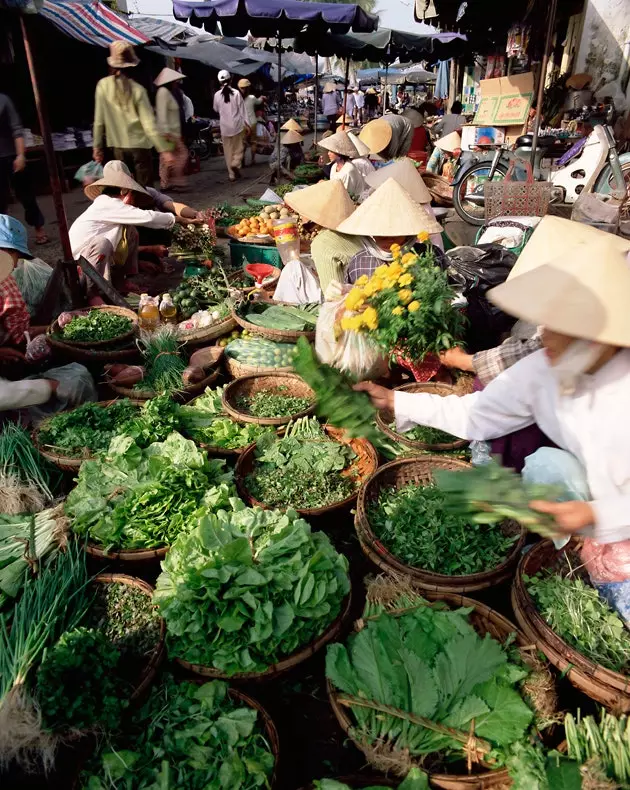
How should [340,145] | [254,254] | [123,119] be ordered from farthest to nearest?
[340,145] < [254,254] < [123,119]

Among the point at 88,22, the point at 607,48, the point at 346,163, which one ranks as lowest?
the point at 346,163

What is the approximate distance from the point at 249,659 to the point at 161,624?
1.33 ft

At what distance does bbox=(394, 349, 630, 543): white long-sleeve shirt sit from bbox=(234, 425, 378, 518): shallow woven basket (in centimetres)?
49

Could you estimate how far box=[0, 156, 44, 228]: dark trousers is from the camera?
607 cm

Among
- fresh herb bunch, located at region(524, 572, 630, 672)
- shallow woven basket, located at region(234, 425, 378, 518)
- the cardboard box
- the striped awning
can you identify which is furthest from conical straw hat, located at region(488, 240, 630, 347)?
the striped awning

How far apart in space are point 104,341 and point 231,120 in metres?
9.60

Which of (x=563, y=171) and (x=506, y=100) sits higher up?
(x=506, y=100)

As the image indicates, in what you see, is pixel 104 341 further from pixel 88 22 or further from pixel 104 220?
pixel 88 22

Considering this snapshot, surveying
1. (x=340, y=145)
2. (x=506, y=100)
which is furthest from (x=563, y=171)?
(x=340, y=145)

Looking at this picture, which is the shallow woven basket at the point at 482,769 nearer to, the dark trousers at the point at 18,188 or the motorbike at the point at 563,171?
the motorbike at the point at 563,171

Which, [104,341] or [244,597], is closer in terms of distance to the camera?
[244,597]

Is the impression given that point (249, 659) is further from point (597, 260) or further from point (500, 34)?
point (500, 34)

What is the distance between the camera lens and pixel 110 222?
508 centimetres

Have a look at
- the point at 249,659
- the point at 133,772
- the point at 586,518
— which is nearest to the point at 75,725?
the point at 133,772
